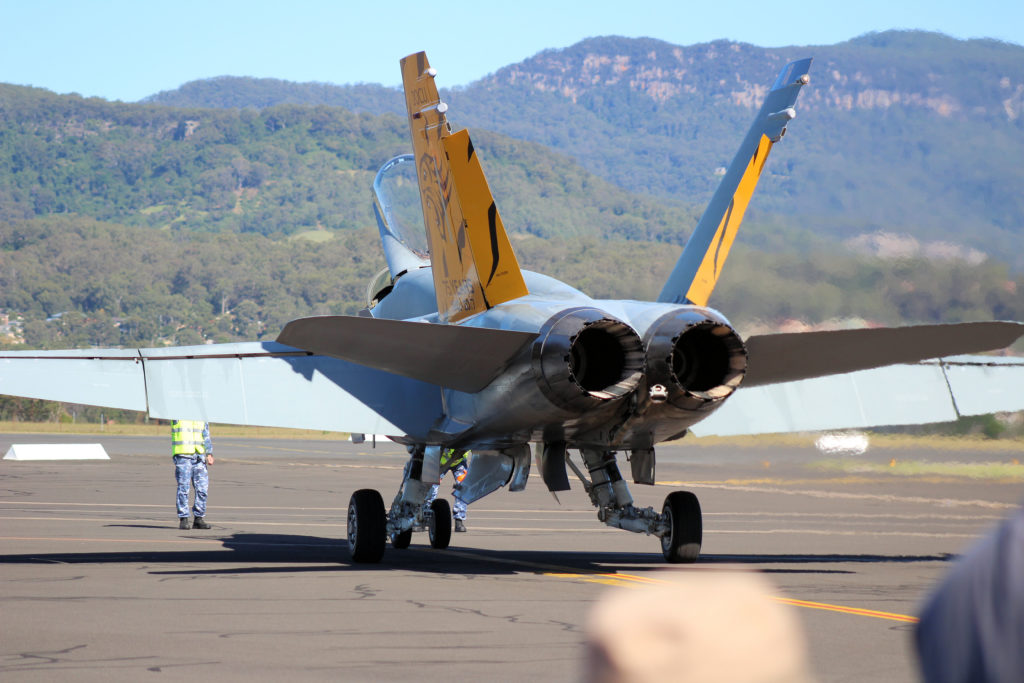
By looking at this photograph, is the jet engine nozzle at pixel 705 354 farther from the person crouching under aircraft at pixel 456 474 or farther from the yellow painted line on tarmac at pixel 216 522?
the yellow painted line on tarmac at pixel 216 522

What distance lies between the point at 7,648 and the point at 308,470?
32.4 metres

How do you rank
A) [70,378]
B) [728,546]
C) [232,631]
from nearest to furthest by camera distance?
[232,631] → [70,378] → [728,546]

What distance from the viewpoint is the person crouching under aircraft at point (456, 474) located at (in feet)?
44.3

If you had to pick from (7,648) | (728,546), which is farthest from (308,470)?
(7,648)

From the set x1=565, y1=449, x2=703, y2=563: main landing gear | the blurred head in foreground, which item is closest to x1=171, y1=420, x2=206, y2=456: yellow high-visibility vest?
x1=565, y1=449, x2=703, y2=563: main landing gear

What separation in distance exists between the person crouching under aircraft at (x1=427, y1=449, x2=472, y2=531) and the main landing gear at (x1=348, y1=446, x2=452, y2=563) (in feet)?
0.70

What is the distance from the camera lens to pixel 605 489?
42.7ft

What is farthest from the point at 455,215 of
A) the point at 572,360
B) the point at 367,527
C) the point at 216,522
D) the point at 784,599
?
the point at 216,522

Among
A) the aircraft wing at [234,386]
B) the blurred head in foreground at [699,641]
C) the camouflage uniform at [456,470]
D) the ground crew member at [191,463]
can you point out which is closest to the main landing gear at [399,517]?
the camouflage uniform at [456,470]

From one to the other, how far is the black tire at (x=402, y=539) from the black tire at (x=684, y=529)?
317 centimetres

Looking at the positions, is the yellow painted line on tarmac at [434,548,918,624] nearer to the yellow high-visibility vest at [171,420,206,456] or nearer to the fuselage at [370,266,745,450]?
the fuselage at [370,266,745,450]

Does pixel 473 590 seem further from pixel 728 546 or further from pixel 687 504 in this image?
pixel 728 546

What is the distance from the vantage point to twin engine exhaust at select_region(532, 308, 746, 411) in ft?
33.8

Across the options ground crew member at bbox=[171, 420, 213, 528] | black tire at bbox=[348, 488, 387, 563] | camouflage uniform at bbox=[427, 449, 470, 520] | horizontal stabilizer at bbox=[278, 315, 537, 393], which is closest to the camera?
horizontal stabilizer at bbox=[278, 315, 537, 393]
